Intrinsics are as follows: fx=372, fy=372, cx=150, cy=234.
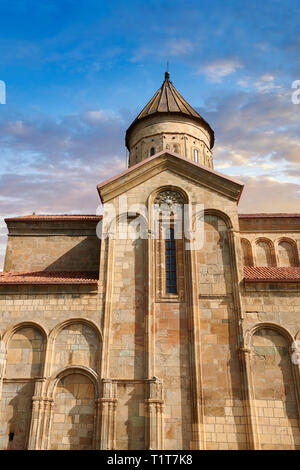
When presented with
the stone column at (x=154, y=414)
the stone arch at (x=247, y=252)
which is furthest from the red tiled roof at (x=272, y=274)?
the stone column at (x=154, y=414)

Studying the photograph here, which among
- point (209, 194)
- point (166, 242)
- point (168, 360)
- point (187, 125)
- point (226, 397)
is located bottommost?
point (226, 397)

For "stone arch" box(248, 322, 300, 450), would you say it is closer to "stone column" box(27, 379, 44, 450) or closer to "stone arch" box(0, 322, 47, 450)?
"stone column" box(27, 379, 44, 450)

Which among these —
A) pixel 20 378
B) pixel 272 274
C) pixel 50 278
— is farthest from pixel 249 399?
pixel 50 278

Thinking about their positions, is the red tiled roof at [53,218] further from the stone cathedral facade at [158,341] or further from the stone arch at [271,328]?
the stone arch at [271,328]

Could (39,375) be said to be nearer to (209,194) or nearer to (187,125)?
(209,194)

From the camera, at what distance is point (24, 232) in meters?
17.6

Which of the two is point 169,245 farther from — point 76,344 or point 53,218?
point 53,218

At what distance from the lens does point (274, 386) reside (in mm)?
11891

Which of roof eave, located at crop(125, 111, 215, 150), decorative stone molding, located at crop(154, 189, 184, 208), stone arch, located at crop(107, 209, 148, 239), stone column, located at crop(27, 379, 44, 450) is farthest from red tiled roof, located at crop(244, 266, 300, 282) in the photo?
roof eave, located at crop(125, 111, 215, 150)

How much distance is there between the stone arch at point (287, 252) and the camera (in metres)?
17.6

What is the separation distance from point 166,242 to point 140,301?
2.50 m

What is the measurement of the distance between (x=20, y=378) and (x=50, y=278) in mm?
3436

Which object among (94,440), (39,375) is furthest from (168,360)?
(39,375)

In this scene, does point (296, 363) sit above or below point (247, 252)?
below
